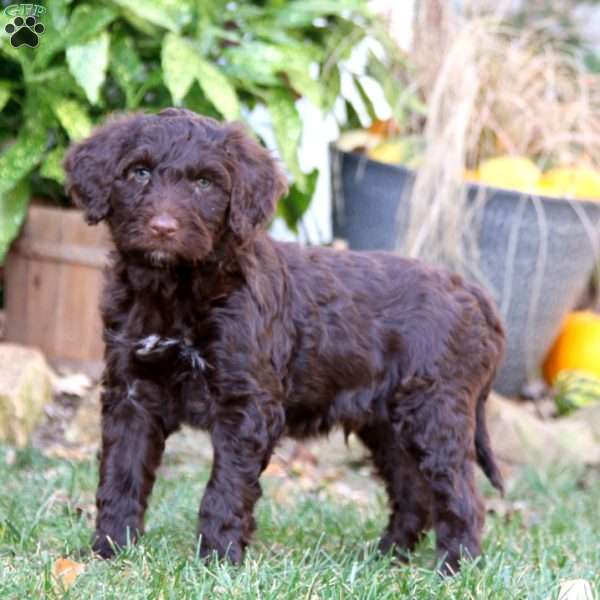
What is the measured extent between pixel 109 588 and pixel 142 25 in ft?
11.7

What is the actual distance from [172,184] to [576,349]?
465 cm

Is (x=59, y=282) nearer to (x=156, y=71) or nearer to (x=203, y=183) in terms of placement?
(x=156, y=71)

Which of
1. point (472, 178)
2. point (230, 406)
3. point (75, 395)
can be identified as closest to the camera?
point (230, 406)

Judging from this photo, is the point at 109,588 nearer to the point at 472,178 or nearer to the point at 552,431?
the point at 552,431

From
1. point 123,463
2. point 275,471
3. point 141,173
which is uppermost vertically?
point 141,173

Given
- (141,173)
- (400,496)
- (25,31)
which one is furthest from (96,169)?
(25,31)

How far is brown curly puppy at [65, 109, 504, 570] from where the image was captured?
3.68 m

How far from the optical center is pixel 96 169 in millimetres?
3738

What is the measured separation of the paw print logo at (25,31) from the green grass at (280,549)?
6.52 ft

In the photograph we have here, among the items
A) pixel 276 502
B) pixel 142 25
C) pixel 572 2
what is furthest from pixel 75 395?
pixel 572 2

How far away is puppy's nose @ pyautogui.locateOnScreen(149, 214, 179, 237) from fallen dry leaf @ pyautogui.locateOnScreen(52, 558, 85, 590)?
992 mm

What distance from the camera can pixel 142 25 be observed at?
6.11 metres

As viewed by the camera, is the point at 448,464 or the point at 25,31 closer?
the point at 448,464

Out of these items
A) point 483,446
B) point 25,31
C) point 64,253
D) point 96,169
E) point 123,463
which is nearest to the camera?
point 96,169
